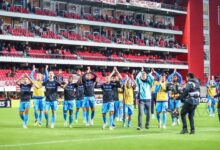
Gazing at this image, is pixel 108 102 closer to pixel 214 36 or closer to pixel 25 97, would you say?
pixel 25 97

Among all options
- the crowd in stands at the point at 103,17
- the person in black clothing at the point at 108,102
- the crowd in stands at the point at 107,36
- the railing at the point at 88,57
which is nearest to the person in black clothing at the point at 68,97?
the person in black clothing at the point at 108,102

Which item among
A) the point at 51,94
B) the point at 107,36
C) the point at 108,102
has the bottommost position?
the point at 108,102

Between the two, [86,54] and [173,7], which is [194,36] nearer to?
[173,7]

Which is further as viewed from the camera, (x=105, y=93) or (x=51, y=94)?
(x=51, y=94)

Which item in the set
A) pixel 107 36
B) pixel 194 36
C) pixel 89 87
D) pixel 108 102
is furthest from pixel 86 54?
pixel 108 102

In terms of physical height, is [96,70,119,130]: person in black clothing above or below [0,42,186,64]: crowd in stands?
below

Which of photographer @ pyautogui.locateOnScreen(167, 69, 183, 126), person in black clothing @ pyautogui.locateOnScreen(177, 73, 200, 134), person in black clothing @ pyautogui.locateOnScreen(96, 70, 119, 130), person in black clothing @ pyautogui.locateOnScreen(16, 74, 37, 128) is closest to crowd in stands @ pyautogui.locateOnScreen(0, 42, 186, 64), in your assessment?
photographer @ pyautogui.locateOnScreen(167, 69, 183, 126)

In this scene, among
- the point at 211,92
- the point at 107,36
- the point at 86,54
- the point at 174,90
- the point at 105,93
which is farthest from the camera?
the point at 107,36

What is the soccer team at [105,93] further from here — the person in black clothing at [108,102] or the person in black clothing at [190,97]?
the person in black clothing at [190,97]

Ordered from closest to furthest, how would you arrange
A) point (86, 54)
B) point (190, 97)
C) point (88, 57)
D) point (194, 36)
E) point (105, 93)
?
point (190, 97), point (105, 93), point (88, 57), point (86, 54), point (194, 36)

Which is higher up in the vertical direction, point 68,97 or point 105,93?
point 105,93

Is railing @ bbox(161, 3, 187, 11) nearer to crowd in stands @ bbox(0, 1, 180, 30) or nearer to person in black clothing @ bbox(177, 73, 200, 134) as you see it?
crowd in stands @ bbox(0, 1, 180, 30)

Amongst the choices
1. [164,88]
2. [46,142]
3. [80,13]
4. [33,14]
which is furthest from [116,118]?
[80,13]

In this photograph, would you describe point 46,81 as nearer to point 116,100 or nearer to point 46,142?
point 116,100
